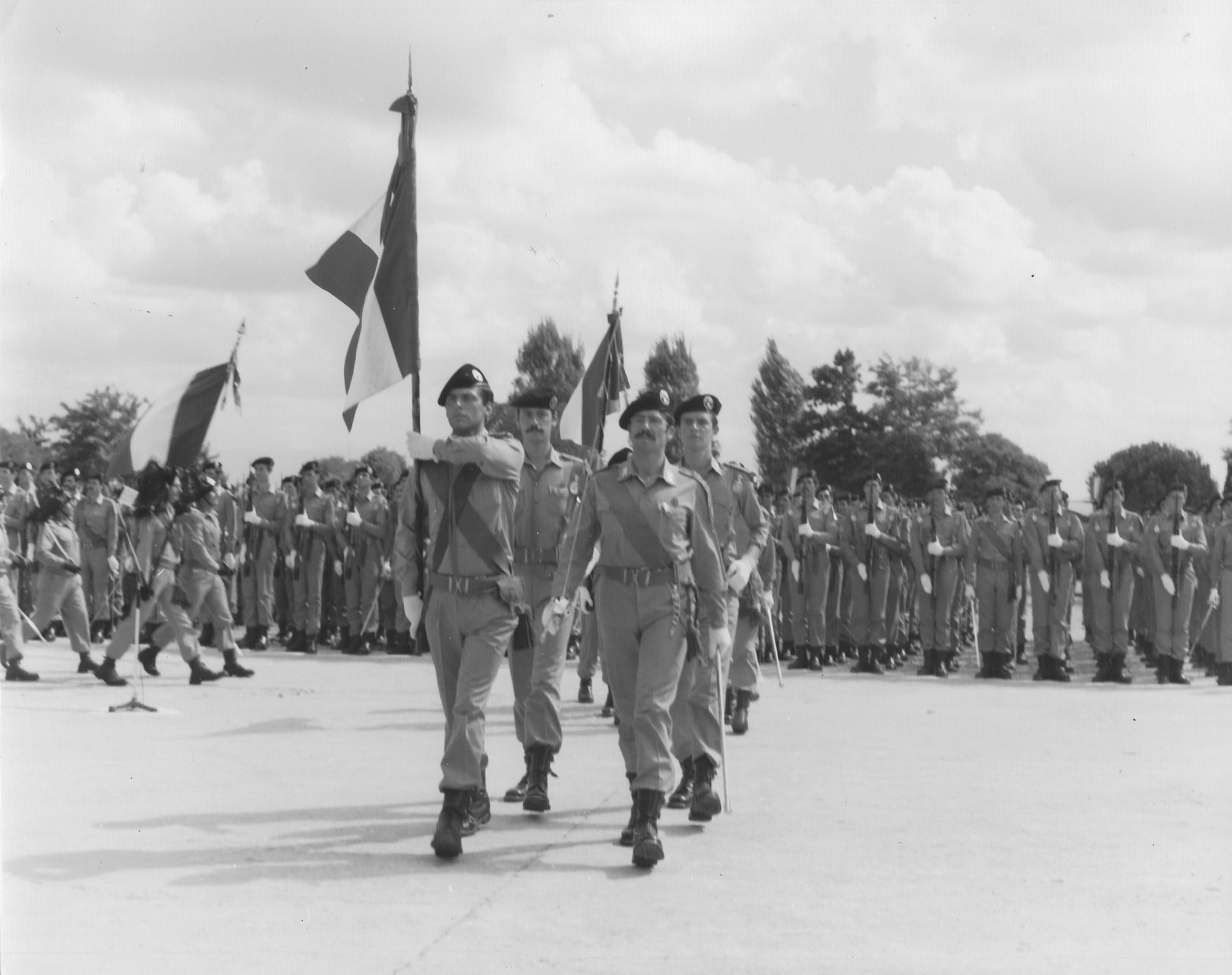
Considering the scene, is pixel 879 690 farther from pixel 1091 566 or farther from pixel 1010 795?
pixel 1010 795

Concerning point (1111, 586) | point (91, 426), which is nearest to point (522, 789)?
point (1111, 586)

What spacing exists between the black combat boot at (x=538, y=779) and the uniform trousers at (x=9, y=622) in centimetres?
681

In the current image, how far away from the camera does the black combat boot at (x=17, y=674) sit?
42.9 ft

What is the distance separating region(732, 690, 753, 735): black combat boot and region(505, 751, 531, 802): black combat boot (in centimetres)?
281

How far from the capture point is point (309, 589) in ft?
60.8

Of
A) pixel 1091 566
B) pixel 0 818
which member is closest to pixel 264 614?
pixel 1091 566

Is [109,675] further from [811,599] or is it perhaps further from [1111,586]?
[1111,586]

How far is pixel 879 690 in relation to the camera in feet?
47.1

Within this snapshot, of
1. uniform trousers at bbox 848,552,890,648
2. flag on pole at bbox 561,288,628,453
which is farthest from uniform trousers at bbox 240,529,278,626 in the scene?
uniform trousers at bbox 848,552,890,648

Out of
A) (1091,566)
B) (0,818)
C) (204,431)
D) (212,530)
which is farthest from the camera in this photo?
(1091,566)

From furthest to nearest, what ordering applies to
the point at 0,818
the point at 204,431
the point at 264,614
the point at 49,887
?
the point at 264,614, the point at 204,431, the point at 0,818, the point at 49,887

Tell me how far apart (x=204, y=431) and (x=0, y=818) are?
168 inches

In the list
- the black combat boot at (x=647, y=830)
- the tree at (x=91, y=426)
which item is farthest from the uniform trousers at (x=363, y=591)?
the tree at (x=91, y=426)

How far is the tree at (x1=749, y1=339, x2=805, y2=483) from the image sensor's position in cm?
7275
